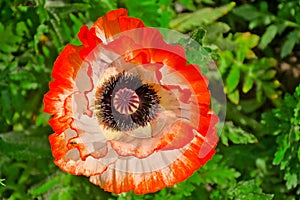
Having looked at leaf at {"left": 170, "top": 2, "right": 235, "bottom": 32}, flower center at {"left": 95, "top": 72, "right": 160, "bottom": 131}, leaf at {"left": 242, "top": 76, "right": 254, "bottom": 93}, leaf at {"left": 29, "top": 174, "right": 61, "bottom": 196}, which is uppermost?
flower center at {"left": 95, "top": 72, "right": 160, "bottom": 131}

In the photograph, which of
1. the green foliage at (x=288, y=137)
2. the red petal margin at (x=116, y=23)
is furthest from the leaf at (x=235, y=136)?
the red petal margin at (x=116, y=23)

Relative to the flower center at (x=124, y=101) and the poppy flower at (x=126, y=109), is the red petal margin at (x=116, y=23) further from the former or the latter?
the flower center at (x=124, y=101)

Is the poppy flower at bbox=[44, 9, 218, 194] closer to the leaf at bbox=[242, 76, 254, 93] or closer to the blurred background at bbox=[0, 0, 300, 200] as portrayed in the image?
the blurred background at bbox=[0, 0, 300, 200]

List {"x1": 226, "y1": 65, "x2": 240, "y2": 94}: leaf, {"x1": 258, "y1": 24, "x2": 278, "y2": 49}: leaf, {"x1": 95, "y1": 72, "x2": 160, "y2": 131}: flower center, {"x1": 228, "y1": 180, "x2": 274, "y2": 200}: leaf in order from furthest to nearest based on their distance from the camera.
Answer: {"x1": 258, "y1": 24, "x2": 278, "y2": 49}: leaf → {"x1": 226, "y1": 65, "x2": 240, "y2": 94}: leaf → {"x1": 228, "y1": 180, "x2": 274, "y2": 200}: leaf → {"x1": 95, "y1": 72, "x2": 160, "y2": 131}: flower center

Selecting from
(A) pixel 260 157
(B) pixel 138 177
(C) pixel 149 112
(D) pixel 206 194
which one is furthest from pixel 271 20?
(B) pixel 138 177

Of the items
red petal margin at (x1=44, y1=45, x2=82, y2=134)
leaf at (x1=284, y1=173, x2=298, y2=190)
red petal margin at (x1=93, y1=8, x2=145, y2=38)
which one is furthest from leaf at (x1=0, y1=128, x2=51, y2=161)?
leaf at (x1=284, y1=173, x2=298, y2=190)

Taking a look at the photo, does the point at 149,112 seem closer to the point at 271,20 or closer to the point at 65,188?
the point at 65,188
